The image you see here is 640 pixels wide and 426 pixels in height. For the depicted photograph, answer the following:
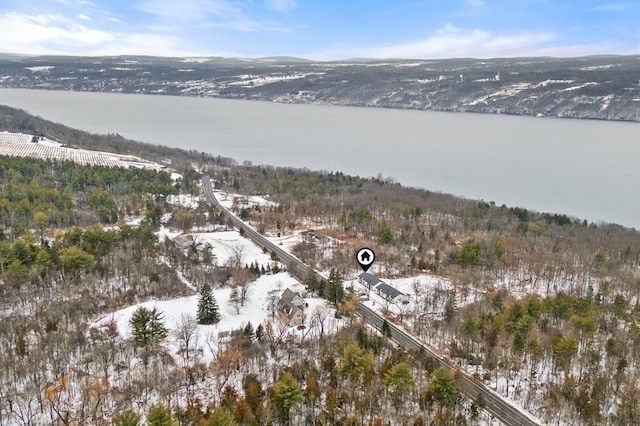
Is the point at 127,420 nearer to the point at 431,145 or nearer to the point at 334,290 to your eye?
the point at 334,290

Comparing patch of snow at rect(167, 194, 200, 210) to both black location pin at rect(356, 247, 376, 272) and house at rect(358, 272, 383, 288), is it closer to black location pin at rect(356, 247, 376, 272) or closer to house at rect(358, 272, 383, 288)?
black location pin at rect(356, 247, 376, 272)

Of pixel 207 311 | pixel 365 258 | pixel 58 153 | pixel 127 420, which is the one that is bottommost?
pixel 365 258

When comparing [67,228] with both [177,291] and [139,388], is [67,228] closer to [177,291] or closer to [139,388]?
[177,291]

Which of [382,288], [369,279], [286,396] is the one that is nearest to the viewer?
[286,396]

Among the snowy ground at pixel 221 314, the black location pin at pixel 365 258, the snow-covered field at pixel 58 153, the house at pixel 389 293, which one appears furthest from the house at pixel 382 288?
the snow-covered field at pixel 58 153

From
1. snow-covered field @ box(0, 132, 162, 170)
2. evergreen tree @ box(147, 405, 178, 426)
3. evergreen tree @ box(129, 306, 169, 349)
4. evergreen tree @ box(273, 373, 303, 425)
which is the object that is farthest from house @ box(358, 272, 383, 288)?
snow-covered field @ box(0, 132, 162, 170)

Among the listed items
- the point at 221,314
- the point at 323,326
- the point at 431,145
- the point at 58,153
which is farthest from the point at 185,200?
the point at 431,145
